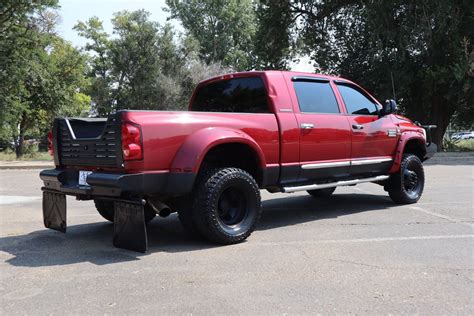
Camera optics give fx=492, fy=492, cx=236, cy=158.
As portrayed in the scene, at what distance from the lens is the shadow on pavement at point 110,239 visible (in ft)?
16.7

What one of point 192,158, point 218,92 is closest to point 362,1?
point 218,92

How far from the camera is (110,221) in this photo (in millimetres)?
6875

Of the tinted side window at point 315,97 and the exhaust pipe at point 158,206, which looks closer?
the exhaust pipe at point 158,206

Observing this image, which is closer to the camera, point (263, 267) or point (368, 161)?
point (263, 267)

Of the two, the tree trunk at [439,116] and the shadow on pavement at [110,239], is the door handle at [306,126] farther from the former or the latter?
the tree trunk at [439,116]

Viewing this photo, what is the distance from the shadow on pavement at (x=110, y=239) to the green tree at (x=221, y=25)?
46616mm

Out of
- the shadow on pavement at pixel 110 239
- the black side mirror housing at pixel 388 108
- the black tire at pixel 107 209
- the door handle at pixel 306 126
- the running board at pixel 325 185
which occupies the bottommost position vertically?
the shadow on pavement at pixel 110 239

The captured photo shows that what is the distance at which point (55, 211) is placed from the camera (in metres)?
5.96

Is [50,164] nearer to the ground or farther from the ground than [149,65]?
nearer to the ground

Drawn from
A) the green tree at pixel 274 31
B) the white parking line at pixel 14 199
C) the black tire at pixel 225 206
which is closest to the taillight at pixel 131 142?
the black tire at pixel 225 206

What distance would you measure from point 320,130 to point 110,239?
3006mm

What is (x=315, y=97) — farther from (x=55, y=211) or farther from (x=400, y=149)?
(x=55, y=211)

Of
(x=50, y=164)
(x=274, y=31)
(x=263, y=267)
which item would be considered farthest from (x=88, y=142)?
(x=274, y=31)

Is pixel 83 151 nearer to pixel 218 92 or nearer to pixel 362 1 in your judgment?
pixel 218 92
